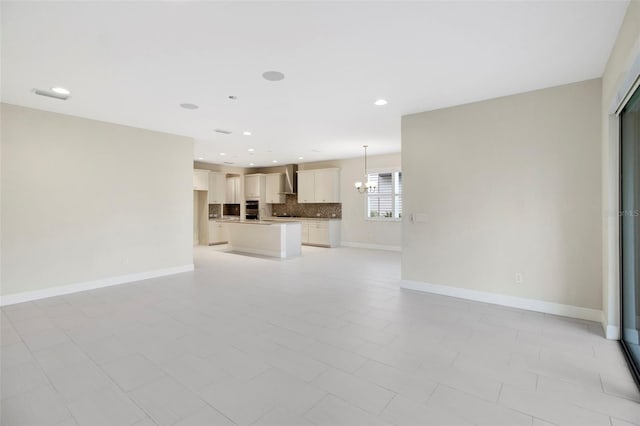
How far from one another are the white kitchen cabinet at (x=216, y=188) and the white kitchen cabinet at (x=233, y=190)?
1.51ft

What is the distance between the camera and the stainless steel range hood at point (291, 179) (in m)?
10.6

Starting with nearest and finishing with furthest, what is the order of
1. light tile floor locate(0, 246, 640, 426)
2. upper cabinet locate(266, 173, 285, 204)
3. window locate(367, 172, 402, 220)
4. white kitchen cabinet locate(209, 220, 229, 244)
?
light tile floor locate(0, 246, 640, 426)
window locate(367, 172, 402, 220)
white kitchen cabinet locate(209, 220, 229, 244)
upper cabinet locate(266, 173, 285, 204)

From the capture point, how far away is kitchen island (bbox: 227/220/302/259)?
7.72 m

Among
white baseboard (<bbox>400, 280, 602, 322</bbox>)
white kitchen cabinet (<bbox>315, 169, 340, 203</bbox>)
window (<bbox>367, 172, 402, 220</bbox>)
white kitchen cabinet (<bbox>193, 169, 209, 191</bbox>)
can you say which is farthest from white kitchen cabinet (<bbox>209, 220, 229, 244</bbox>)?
white baseboard (<bbox>400, 280, 602, 322</bbox>)

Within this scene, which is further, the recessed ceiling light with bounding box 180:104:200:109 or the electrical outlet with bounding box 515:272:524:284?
the recessed ceiling light with bounding box 180:104:200:109

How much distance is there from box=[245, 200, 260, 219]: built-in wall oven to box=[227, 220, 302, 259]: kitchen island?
2.28 m

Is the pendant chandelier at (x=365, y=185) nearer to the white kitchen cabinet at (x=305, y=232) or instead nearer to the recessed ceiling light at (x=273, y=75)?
the white kitchen cabinet at (x=305, y=232)

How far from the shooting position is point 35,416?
75.6 inches

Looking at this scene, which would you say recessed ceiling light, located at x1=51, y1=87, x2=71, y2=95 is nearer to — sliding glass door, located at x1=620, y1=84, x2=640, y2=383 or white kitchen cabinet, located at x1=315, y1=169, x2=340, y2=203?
sliding glass door, located at x1=620, y1=84, x2=640, y2=383

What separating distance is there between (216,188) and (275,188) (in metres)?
2.04

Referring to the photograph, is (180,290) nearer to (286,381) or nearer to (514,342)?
(286,381)

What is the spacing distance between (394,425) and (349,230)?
25.7ft

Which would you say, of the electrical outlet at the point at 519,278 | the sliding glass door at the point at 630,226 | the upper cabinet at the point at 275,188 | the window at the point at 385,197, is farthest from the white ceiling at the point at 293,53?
the upper cabinet at the point at 275,188

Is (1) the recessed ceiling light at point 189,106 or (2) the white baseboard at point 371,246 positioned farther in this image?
(2) the white baseboard at point 371,246
